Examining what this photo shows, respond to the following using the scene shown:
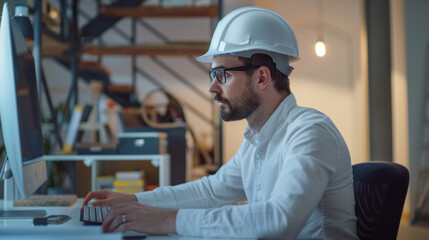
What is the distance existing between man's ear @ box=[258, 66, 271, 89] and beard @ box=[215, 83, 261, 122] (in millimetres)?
39

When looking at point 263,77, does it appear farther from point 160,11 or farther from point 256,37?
point 160,11

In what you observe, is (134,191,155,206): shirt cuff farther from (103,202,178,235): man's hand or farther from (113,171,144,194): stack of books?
(113,171,144,194): stack of books

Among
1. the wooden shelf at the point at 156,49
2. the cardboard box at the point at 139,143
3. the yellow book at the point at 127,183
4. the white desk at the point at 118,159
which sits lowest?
the yellow book at the point at 127,183

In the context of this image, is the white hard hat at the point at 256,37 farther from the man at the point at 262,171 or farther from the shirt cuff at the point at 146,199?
the shirt cuff at the point at 146,199

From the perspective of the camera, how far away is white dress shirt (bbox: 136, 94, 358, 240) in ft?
3.13

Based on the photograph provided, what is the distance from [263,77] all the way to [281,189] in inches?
18.5

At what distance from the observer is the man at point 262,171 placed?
0.96m

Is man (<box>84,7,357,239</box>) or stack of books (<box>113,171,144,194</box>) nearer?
man (<box>84,7,357,239</box>)

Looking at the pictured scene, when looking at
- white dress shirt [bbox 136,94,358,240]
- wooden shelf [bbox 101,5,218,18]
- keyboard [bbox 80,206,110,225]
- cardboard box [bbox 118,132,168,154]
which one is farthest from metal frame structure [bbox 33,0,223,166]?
keyboard [bbox 80,206,110,225]

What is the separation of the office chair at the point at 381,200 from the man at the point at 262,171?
0.14ft

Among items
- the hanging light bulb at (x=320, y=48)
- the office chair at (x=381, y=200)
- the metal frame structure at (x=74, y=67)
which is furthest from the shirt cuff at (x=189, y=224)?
the hanging light bulb at (x=320, y=48)

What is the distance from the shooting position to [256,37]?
1.32 metres

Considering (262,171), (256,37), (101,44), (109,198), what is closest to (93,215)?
(109,198)

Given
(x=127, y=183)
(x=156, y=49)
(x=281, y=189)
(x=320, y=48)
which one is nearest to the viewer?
(x=281, y=189)
